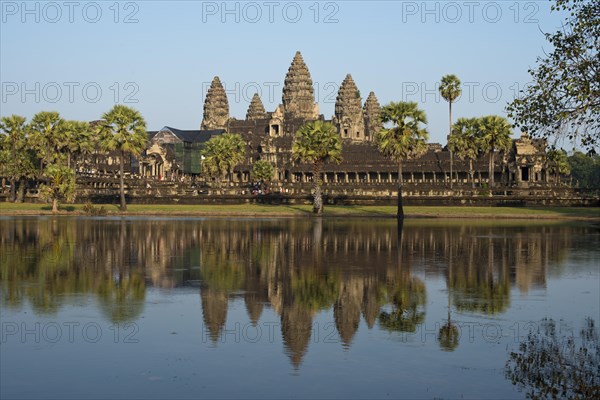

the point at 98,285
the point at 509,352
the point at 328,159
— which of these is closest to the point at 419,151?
the point at 328,159

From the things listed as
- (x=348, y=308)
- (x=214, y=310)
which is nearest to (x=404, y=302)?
(x=348, y=308)

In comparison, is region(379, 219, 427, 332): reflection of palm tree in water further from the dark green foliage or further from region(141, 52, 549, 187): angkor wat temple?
region(141, 52, 549, 187): angkor wat temple

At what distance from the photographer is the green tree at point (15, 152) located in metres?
99.1

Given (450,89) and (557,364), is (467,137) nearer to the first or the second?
(450,89)

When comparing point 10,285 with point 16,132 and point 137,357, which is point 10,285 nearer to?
point 137,357

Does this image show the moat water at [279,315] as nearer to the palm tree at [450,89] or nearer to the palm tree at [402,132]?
the palm tree at [402,132]

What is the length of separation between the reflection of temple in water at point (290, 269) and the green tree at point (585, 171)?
422 feet

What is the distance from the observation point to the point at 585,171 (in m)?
184

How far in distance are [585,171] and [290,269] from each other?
162723 millimetres

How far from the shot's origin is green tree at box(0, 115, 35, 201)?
99125 millimetres

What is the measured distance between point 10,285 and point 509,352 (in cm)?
1650

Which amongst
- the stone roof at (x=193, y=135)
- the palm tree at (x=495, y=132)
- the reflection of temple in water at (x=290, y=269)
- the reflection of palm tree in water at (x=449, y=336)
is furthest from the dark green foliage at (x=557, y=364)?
the stone roof at (x=193, y=135)

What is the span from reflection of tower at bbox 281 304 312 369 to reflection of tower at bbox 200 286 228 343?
151cm

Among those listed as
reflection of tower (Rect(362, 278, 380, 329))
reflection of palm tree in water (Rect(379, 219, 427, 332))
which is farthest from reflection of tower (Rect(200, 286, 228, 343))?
reflection of palm tree in water (Rect(379, 219, 427, 332))
